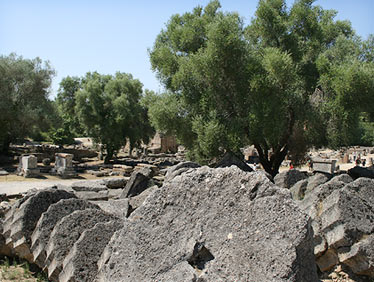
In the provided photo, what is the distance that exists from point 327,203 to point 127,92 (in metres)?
26.3

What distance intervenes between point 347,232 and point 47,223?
4.28 m

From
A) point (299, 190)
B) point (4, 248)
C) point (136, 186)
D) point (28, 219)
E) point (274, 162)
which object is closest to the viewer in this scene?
point (28, 219)

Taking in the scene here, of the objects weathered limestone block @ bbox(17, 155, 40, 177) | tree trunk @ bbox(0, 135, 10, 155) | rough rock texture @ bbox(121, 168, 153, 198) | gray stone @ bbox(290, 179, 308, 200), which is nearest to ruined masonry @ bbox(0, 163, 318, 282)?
gray stone @ bbox(290, 179, 308, 200)

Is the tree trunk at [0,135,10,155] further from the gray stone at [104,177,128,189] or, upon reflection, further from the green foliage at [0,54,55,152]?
the gray stone at [104,177,128,189]

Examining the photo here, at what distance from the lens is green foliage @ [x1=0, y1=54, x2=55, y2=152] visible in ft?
80.4

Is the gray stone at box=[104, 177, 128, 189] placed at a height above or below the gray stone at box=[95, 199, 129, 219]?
below

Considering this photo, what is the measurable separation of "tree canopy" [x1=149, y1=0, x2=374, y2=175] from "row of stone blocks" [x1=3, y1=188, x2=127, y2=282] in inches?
321

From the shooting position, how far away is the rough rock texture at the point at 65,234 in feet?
15.4

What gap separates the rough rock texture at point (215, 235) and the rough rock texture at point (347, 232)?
1.99 metres

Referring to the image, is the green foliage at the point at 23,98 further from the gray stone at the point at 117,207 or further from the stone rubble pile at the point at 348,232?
the stone rubble pile at the point at 348,232

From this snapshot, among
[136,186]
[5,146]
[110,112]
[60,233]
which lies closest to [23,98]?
[5,146]

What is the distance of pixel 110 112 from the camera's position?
96.0 feet

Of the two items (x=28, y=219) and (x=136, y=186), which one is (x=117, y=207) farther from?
(x=136, y=186)

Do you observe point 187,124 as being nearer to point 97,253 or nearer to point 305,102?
point 305,102
